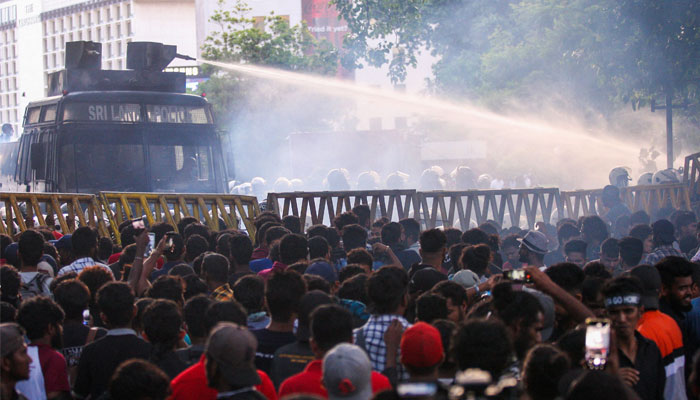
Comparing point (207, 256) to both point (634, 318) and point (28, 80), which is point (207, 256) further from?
point (28, 80)

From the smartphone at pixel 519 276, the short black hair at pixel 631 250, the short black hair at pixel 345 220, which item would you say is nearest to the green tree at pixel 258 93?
the short black hair at pixel 345 220

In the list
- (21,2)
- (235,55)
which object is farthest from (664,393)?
(21,2)

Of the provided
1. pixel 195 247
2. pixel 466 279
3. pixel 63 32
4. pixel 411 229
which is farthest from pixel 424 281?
pixel 63 32

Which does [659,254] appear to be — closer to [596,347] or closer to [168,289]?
[168,289]

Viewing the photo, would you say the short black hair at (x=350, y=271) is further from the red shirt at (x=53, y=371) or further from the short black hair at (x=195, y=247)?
the red shirt at (x=53, y=371)

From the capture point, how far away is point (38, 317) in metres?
5.46

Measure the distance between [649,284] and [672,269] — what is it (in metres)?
0.58

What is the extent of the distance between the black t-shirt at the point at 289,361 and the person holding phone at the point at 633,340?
163cm

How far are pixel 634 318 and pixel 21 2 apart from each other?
99.0 m

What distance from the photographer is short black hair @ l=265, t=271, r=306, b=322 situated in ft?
19.1

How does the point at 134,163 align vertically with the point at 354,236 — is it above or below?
above

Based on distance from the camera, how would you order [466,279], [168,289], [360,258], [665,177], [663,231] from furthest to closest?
[665,177] → [663,231] → [360,258] → [466,279] → [168,289]

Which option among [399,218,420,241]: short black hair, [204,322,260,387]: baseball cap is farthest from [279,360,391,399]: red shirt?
[399,218,420,241]: short black hair

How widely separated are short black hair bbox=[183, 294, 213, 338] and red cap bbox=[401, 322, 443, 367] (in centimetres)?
149
